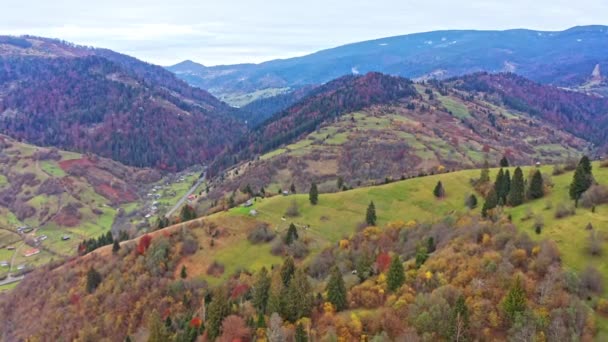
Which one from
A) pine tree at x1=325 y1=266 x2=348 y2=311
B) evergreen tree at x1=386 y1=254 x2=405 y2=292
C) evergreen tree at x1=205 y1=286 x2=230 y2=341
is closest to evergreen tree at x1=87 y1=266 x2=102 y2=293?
evergreen tree at x1=205 y1=286 x2=230 y2=341

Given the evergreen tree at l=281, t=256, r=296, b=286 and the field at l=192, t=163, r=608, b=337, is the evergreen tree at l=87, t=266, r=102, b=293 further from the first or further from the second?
the evergreen tree at l=281, t=256, r=296, b=286

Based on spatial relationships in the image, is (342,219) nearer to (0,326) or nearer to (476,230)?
(476,230)

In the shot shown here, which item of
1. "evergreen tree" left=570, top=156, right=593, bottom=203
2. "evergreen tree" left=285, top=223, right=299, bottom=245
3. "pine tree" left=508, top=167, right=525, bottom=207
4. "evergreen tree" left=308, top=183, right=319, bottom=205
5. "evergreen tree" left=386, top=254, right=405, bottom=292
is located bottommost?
"evergreen tree" left=285, top=223, right=299, bottom=245

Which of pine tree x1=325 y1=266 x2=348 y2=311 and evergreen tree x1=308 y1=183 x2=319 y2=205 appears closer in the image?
pine tree x1=325 y1=266 x2=348 y2=311

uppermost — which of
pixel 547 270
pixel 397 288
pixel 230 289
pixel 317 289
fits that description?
pixel 547 270

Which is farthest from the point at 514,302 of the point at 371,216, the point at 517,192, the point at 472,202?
the point at 371,216

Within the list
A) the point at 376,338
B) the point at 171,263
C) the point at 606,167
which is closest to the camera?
the point at 376,338

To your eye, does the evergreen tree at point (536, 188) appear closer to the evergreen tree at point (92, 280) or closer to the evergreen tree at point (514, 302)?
the evergreen tree at point (514, 302)

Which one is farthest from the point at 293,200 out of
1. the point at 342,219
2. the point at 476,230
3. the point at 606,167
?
the point at 606,167
